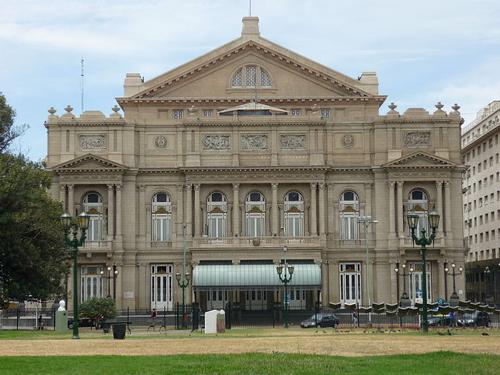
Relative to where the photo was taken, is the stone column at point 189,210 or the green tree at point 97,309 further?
the stone column at point 189,210

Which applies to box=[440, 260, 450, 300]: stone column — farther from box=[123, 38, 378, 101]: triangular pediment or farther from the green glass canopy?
box=[123, 38, 378, 101]: triangular pediment

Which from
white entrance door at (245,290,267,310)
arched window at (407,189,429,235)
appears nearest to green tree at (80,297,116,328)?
white entrance door at (245,290,267,310)

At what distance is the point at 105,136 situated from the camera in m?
105

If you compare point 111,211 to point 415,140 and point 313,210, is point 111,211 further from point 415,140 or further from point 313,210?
point 415,140

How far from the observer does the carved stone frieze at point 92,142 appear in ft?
345

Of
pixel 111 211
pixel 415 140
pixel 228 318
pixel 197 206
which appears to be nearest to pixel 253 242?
pixel 197 206

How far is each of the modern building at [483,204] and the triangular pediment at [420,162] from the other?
28543 mm

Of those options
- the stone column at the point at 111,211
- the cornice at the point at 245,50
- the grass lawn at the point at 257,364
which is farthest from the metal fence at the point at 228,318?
the grass lawn at the point at 257,364

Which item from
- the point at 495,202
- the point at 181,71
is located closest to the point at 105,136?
the point at 181,71

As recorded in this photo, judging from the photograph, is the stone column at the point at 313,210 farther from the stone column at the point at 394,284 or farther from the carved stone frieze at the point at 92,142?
the carved stone frieze at the point at 92,142

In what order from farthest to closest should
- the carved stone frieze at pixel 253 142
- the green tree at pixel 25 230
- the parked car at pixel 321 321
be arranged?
1. the carved stone frieze at pixel 253 142
2. the parked car at pixel 321 321
3. the green tree at pixel 25 230

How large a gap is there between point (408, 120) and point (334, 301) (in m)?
18.8

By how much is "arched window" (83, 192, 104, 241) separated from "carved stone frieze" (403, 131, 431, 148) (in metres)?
29.9

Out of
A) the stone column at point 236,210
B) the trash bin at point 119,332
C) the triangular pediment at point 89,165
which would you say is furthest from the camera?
the stone column at point 236,210
